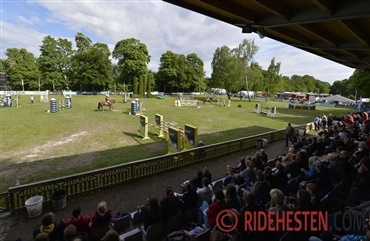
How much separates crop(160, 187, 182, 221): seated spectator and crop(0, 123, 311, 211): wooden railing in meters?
3.31

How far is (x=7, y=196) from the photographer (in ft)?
18.7

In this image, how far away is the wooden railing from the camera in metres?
5.79

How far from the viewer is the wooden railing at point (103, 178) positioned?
228 inches

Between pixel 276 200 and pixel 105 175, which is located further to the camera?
pixel 105 175

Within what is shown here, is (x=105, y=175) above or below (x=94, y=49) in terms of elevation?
below

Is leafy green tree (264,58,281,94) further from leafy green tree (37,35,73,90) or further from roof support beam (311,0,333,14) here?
leafy green tree (37,35,73,90)

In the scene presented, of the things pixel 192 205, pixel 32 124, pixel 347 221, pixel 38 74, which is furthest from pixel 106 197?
pixel 38 74

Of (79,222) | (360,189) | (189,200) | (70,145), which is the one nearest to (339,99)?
(360,189)

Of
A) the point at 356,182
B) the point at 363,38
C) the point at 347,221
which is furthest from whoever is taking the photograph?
the point at 363,38

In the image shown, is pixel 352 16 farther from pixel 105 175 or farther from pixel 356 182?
pixel 105 175

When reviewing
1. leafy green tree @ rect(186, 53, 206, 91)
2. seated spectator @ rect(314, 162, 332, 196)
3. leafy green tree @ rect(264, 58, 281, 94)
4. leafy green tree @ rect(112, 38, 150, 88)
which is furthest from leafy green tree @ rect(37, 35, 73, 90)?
seated spectator @ rect(314, 162, 332, 196)

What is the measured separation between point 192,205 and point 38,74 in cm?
6921

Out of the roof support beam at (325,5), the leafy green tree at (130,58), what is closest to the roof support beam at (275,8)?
the roof support beam at (325,5)

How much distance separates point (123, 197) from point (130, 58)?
55799mm
